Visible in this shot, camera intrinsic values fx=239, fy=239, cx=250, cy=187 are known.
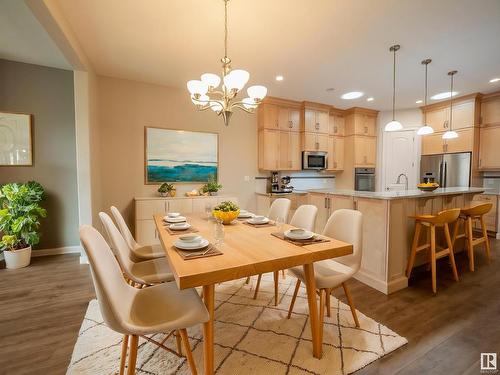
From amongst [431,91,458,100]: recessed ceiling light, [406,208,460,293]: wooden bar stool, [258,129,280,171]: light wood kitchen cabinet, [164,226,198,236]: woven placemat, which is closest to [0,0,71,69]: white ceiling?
[164,226,198,236]: woven placemat

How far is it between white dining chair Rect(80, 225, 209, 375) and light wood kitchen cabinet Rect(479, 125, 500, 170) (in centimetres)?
601

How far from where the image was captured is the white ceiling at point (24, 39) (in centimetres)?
236

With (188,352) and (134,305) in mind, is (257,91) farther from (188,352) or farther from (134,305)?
(188,352)

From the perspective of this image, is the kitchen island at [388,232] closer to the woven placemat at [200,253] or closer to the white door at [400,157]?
the woven placemat at [200,253]

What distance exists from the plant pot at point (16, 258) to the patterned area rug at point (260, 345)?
174cm

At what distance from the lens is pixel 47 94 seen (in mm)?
3504

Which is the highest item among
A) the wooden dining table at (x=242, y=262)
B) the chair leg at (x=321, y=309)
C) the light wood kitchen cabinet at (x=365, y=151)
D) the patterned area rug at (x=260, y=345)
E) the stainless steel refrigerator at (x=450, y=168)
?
the light wood kitchen cabinet at (x=365, y=151)

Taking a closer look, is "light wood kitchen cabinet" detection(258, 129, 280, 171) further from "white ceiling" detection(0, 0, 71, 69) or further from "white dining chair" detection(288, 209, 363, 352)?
"white ceiling" detection(0, 0, 71, 69)

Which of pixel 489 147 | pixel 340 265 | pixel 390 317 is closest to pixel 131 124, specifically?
pixel 340 265

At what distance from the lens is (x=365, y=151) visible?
5.75 metres

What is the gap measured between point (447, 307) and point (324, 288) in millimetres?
1458

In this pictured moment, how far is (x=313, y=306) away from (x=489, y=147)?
17.9ft

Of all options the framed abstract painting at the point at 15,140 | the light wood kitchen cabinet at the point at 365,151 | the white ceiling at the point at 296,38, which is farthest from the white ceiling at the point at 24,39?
the light wood kitchen cabinet at the point at 365,151

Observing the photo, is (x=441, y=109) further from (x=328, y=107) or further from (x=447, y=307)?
(x=447, y=307)
